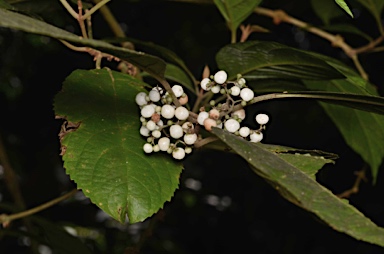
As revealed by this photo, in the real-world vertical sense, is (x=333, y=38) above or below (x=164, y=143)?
below

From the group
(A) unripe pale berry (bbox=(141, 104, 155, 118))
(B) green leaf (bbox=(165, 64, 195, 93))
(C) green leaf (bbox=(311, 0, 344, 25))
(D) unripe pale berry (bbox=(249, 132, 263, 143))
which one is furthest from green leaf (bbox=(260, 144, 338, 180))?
(C) green leaf (bbox=(311, 0, 344, 25))

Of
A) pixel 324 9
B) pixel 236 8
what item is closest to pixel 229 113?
pixel 236 8

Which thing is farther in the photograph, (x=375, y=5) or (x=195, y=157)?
(x=195, y=157)

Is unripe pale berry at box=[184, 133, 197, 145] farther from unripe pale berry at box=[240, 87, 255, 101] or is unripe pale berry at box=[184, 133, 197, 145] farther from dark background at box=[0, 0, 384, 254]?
dark background at box=[0, 0, 384, 254]

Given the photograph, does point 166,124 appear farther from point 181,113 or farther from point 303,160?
point 303,160

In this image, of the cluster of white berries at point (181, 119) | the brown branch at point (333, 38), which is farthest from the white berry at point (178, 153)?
the brown branch at point (333, 38)

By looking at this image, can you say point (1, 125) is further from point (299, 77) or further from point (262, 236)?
point (299, 77)
